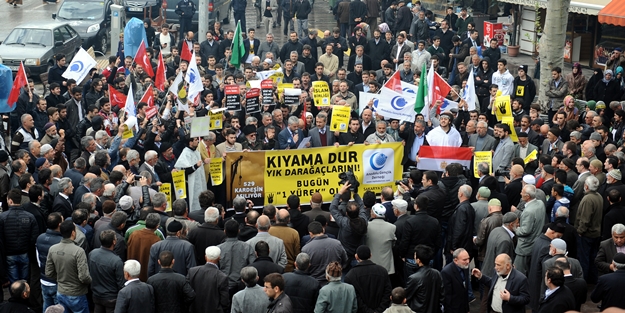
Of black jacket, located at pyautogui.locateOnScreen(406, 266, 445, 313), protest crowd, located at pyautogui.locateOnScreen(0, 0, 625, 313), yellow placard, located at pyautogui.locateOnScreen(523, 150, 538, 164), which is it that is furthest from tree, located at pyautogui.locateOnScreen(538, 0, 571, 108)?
black jacket, located at pyautogui.locateOnScreen(406, 266, 445, 313)

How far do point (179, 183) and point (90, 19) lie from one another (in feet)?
59.3

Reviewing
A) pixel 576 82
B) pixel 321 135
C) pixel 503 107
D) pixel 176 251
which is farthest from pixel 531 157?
pixel 176 251

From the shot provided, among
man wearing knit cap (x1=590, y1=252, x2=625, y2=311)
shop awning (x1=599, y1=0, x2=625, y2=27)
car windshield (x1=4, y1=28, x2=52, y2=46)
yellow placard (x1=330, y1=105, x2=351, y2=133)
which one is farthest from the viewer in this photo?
car windshield (x1=4, y1=28, x2=52, y2=46)

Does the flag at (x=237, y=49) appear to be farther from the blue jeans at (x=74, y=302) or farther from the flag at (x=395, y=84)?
the blue jeans at (x=74, y=302)

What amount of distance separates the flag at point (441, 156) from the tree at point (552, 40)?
6.19m

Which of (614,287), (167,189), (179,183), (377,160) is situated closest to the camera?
(614,287)

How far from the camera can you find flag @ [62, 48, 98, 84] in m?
18.2

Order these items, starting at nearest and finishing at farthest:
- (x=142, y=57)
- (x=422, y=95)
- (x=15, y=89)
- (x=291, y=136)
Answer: (x=291, y=136), (x=422, y=95), (x=15, y=89), (x=142, y=57)

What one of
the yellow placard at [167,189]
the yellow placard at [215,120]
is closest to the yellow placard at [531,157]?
the yellow placard at [215,120]

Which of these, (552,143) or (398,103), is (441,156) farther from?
(552,143)

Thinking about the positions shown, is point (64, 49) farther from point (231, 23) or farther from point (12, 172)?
point (12, 172)

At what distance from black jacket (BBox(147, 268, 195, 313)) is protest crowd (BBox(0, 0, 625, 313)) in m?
0.02

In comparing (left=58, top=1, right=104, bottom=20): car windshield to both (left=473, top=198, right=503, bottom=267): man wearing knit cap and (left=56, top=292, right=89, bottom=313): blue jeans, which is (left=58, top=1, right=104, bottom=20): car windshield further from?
(left=473, top=198, right=503, bottom=267): man wearing knit cap

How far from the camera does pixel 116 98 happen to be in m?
16.9
